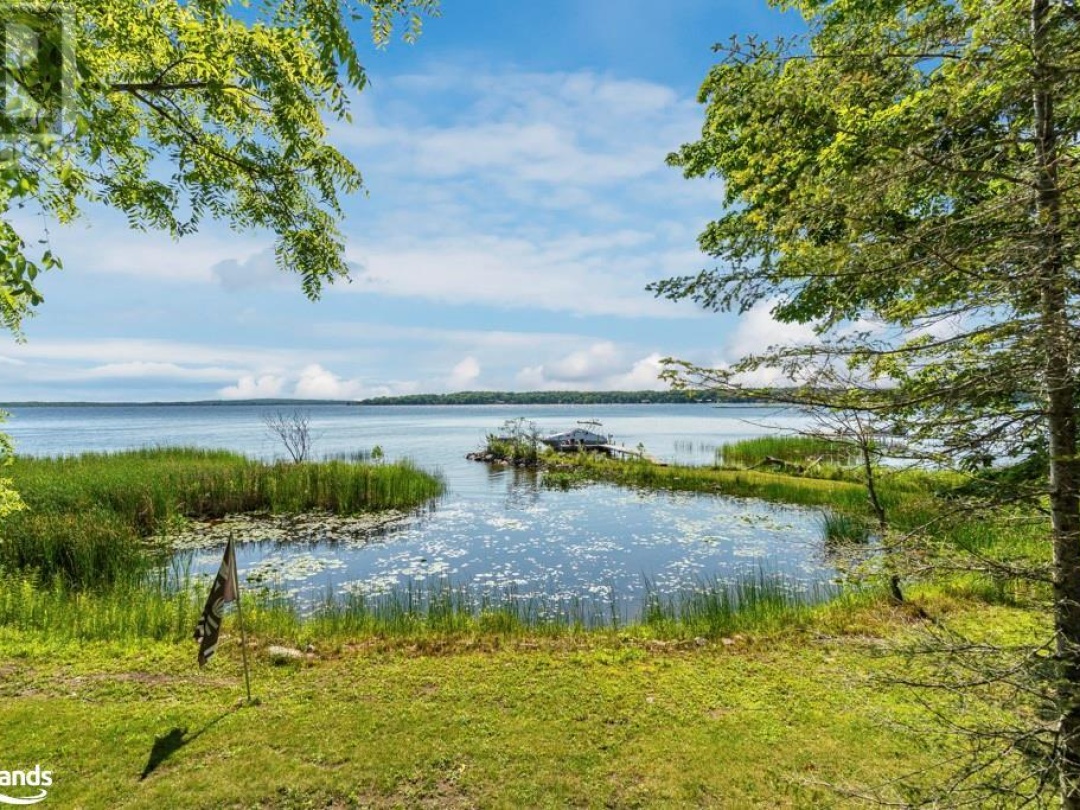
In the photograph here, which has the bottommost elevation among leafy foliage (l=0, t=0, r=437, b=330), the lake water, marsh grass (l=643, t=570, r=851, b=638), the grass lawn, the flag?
the lake water

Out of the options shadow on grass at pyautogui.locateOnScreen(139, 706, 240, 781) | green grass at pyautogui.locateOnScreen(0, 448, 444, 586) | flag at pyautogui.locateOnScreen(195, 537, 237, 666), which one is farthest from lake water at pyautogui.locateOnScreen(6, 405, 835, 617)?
shadow on grass at pyautogui.locateOnScreen(139, 706, 240, 781)

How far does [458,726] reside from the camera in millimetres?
4652

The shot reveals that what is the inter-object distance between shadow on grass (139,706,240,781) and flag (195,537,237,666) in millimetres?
538

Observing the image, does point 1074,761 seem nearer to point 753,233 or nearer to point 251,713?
point 753,233

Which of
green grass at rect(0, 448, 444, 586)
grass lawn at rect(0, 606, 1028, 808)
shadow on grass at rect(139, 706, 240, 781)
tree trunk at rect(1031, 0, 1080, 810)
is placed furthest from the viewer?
green grass at rect(0, 448, 444, 586)

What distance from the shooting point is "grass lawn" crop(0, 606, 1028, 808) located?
3.75m

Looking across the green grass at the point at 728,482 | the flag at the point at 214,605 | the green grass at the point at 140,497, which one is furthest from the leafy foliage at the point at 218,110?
the green grass at the point at 728,482

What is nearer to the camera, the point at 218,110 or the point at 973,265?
the point at 973,265

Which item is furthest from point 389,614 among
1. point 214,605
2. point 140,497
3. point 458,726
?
point 140,497

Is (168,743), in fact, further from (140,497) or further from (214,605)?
(140,497)

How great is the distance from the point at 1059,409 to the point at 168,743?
21.6ft

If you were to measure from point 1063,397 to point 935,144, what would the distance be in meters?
1.36

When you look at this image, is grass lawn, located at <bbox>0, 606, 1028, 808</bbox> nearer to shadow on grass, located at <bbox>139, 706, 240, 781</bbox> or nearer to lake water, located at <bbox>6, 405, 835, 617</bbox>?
shadow on grass, located at <bbox>139, 706, 240, 781</bbox>

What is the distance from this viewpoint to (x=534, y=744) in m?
4.35
